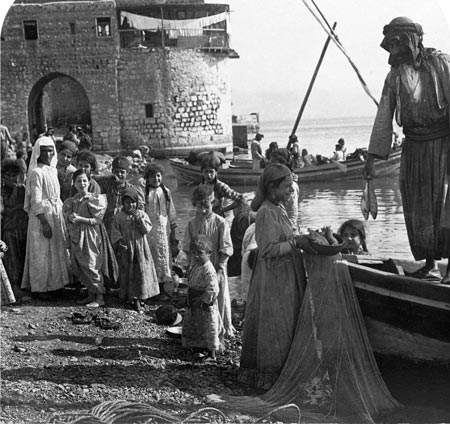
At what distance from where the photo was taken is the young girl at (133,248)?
25.8 ft

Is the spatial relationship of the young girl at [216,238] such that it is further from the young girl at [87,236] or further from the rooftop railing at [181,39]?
the rooftop railing at [181,39]

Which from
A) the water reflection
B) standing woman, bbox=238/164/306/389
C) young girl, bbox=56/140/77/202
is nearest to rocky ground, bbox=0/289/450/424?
standing woman, bbox=238/164/306/389

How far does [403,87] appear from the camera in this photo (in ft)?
18.4

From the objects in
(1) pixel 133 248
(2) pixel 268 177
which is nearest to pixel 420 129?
(2) pixel 268 177

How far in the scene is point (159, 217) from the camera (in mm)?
8312

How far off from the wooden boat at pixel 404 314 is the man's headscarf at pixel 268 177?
86cm

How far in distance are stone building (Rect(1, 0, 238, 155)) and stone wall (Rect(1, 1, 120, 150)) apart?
0.04 meters

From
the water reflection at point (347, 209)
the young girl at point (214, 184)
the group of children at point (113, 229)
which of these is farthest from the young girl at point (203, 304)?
the water reflection at point (347, 209)

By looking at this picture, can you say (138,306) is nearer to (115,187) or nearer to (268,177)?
(115,187)

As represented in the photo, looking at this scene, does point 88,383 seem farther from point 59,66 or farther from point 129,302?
point 59,66

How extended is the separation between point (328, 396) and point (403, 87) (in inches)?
93.7

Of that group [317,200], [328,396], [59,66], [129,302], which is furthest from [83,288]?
[59,66]

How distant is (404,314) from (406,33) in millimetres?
2082

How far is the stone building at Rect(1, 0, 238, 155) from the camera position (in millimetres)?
32906
